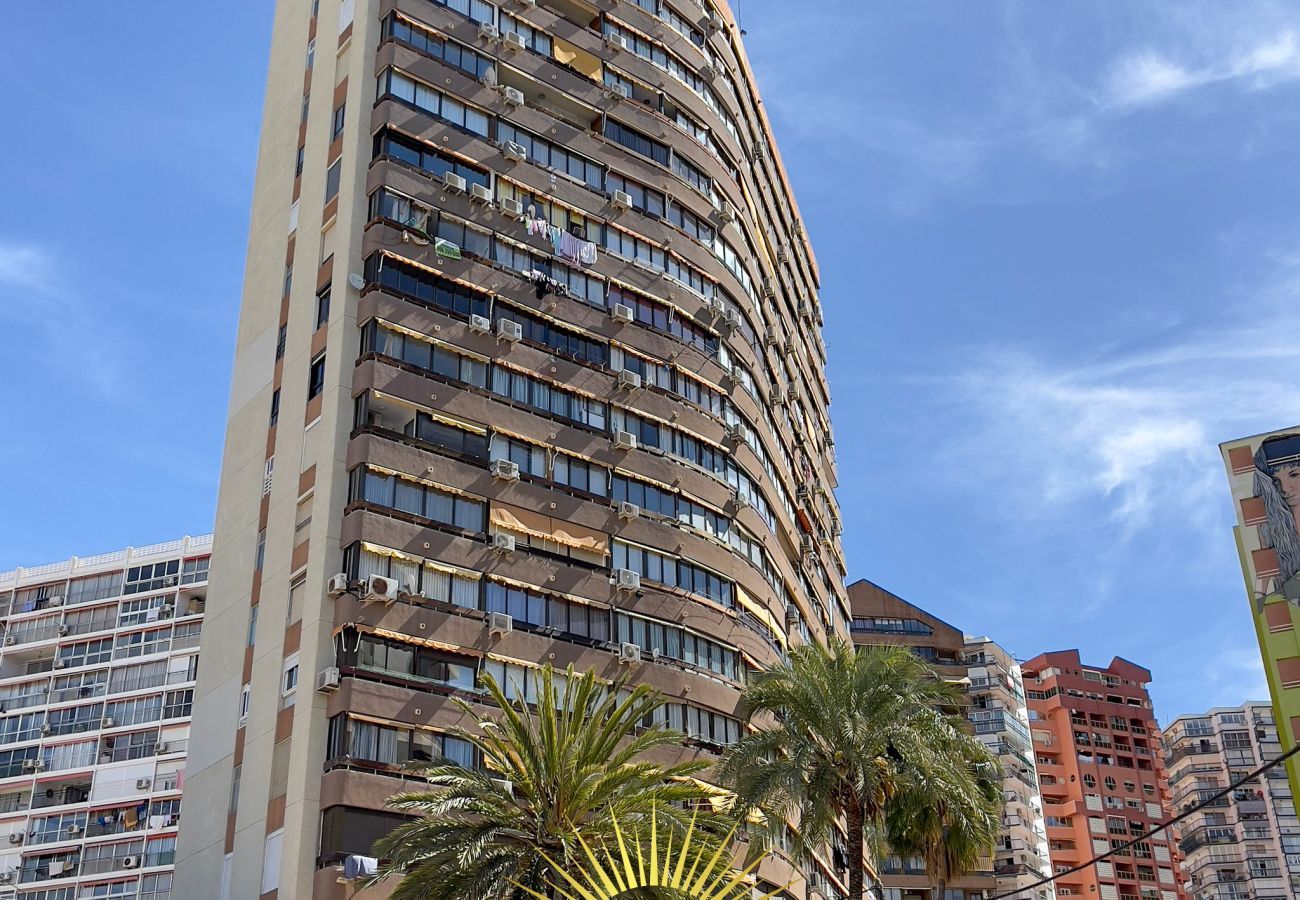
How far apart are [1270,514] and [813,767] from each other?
4542 cm

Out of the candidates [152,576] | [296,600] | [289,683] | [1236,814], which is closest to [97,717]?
[152,576]

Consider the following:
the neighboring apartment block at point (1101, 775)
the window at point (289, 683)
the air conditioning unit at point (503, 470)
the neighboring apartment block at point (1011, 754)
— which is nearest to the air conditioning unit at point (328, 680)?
the window at point (289, 683)

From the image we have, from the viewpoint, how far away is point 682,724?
51500 millimetres

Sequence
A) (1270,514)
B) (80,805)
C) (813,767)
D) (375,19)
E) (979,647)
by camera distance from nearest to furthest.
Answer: (813,767) < (375,19) < (1270,514) < (80,805) < (979,647)

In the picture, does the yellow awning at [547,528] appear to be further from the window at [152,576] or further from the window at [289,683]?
the window at [152,576]

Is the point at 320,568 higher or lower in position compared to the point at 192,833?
higher

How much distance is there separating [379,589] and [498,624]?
4.31 metres

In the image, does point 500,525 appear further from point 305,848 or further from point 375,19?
point 375,19

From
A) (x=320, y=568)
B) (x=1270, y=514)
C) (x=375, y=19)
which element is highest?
(x=375, y=19)

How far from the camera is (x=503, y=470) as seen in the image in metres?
49.8

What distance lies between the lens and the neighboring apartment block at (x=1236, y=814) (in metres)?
134

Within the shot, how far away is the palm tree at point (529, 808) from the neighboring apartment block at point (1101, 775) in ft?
319

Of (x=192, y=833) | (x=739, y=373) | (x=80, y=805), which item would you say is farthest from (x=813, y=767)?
(x=80, y=805)

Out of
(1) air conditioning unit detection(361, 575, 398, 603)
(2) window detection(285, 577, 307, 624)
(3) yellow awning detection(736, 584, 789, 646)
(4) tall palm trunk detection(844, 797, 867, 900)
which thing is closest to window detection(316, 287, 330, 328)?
(2) window detection(285, 577, 307, 624)
